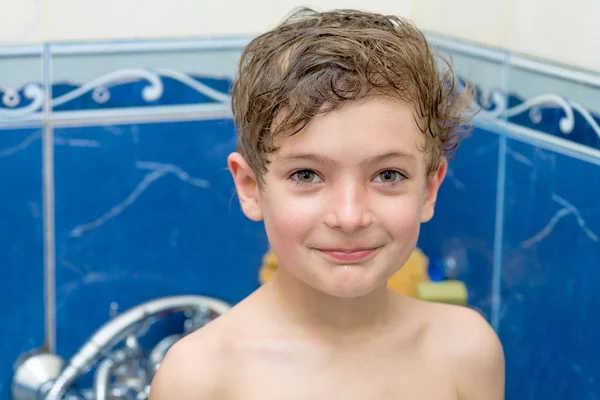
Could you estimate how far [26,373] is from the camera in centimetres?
178

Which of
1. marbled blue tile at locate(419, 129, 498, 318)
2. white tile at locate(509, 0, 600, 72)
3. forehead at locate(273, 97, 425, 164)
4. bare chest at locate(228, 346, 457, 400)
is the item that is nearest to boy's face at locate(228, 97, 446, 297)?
forehead at locate(273, 97, 425, 164)

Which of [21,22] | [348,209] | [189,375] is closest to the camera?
[348,209]

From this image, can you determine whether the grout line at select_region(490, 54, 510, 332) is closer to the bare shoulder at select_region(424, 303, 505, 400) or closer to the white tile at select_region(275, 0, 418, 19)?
the white tile at select_region(275, 0, 418, 19)

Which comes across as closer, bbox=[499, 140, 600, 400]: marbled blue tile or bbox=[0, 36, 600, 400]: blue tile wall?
bbox=[499, 140, 600, 400]: marbled blue tile

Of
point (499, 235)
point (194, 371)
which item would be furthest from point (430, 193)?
point (499, 235)

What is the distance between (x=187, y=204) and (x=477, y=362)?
695mm

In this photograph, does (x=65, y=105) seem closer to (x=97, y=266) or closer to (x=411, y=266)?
(x=97, y=266)

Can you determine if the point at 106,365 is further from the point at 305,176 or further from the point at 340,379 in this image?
the point at 305,176

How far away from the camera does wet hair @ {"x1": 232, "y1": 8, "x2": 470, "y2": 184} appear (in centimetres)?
110

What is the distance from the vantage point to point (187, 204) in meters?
1.83

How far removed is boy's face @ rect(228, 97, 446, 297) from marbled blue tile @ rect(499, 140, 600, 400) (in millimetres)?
443

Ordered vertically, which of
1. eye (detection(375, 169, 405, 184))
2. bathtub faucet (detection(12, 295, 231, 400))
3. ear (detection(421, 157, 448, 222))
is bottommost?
bathtub faucet (detection(12, 295, 231, 400))

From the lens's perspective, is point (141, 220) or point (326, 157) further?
point (141, 220)

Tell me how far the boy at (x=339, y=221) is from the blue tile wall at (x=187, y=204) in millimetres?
317
